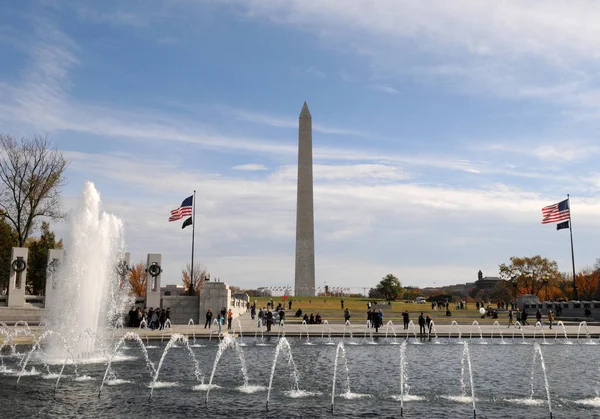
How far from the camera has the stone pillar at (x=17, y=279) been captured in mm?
39969

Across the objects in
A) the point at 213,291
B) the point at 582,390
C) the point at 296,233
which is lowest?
the point at 582,390

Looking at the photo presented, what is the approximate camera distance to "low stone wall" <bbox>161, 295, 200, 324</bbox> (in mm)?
40438

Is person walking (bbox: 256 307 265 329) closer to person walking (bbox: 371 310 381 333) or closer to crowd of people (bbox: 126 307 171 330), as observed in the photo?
crowd of people (bbox: 126 307 171 330)

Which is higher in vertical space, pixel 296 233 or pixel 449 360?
pixel 296 233

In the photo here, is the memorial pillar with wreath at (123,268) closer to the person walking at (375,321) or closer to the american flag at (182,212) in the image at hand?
the american flag at (182,212)

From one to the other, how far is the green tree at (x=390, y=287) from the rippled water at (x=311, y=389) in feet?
273

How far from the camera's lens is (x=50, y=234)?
71.4 meters

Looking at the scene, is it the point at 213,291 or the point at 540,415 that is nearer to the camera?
the point at 540,415

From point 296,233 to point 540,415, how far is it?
58.7m

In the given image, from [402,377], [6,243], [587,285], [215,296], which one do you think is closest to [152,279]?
[215,296]

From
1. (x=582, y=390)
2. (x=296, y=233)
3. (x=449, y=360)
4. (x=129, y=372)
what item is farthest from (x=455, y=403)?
(x=296, y=233)

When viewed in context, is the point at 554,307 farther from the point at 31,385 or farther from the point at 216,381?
the point at 31,385

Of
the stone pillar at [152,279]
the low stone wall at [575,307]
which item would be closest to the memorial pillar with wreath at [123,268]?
the stone pillar at [152,279]

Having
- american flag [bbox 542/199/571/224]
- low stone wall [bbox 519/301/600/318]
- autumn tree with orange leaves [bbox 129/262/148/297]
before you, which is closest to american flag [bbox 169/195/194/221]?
american flag [bbox 542/199/571/224]
